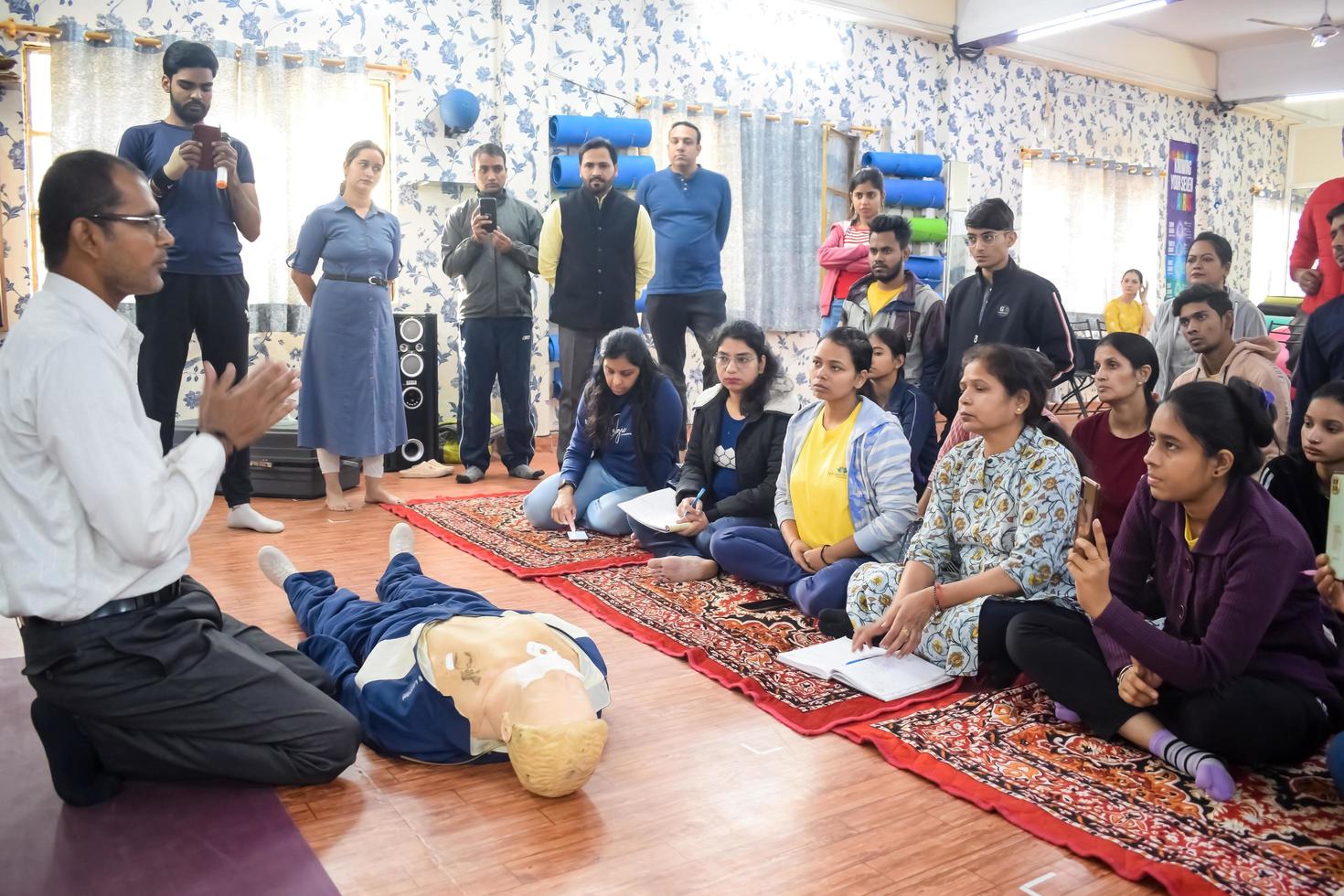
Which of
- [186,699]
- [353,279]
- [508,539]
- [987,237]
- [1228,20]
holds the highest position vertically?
[1228,20]

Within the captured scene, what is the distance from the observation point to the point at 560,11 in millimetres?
6184

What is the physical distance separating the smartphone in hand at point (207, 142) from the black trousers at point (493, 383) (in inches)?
66.7

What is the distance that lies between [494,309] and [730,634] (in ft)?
9.31

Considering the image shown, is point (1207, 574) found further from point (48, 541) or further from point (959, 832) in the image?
point (48, 541)

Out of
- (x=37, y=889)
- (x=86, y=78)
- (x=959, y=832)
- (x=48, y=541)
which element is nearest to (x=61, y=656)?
(x=48, y=541)

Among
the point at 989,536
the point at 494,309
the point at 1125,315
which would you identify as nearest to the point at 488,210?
the point at 494,309

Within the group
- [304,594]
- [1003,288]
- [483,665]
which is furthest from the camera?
[1003,288]

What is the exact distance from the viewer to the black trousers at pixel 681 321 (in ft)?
17.3

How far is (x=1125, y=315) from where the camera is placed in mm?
8680

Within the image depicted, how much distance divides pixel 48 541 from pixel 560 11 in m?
5.29

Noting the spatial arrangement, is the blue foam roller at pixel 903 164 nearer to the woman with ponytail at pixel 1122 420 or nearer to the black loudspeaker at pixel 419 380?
the black loudspeaker at pixel 419 380

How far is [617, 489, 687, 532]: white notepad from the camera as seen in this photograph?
354 centimetres

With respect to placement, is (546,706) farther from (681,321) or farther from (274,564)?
(681,321)

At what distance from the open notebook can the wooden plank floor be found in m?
0.22
